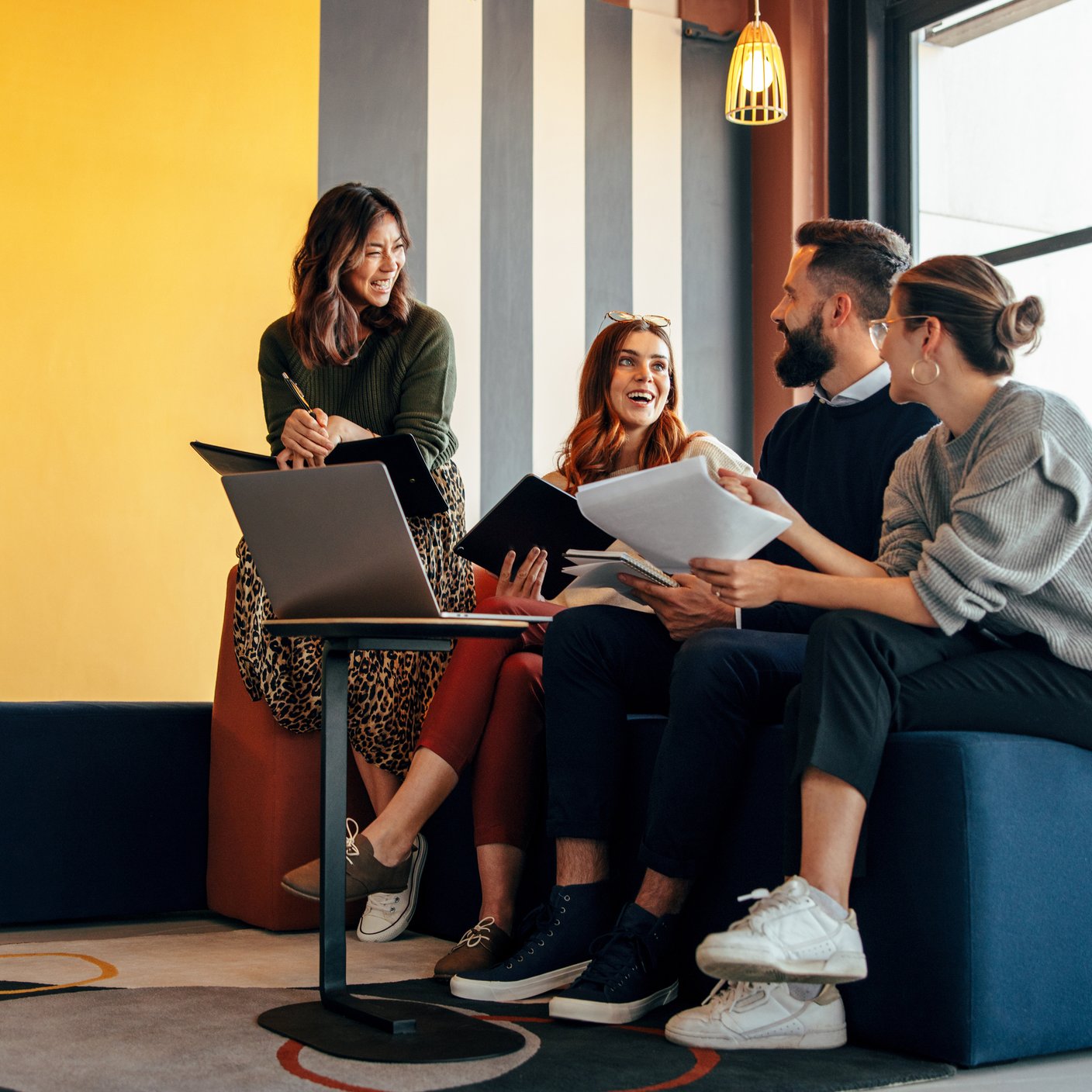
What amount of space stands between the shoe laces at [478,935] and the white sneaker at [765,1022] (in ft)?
1.70

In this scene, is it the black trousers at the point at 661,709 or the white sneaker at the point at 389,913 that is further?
the white sneaker at the point at 389,913

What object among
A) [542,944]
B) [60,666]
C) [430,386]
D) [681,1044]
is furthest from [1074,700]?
[60,666]

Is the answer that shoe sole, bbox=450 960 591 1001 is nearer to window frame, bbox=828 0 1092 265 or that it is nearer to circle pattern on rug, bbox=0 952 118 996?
circle pattern on rug, bbox=0 952 118 996

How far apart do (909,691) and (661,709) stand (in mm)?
548

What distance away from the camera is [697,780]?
188 cm

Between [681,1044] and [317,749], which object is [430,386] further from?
[681,1044]

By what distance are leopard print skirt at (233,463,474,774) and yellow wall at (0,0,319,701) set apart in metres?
1.06

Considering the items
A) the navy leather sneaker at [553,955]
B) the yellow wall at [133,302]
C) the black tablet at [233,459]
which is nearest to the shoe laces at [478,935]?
the navy leather sneaker at [553,955]

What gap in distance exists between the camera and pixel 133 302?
3.65 m

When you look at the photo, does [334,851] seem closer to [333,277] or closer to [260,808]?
[260,808]

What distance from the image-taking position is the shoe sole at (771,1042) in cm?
169

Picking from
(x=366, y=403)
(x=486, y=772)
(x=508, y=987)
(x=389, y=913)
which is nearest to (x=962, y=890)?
(x=508, y=987)

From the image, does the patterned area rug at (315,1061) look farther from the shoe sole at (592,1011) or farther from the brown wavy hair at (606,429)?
the brown wavy hair at (606,429)

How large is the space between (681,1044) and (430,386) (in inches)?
57.0
